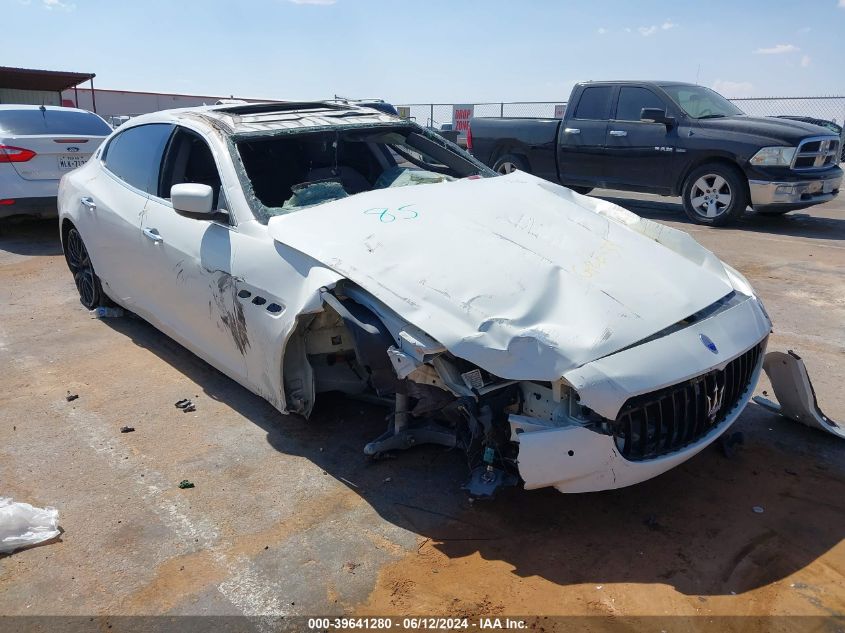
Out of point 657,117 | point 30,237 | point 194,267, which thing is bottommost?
point 30,237

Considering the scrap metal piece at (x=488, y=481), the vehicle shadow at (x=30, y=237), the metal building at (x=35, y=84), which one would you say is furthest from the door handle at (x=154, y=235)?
the metal building at (x=35, y=84)

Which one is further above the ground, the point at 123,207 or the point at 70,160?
the point at 70,160

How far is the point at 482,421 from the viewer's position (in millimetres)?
2906

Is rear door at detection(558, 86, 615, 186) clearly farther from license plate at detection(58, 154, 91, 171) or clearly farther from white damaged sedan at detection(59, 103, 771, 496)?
license plate at detection(58, 154, 91, 171)

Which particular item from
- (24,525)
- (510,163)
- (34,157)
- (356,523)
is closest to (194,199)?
(24,525)

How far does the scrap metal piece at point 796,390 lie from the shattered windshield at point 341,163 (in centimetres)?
224

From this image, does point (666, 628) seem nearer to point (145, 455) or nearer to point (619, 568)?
point (619, 568)

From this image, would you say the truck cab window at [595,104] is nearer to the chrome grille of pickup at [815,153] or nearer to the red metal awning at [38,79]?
the chrome grille of pickup at [815,153]

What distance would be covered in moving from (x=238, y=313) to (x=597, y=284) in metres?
1.83

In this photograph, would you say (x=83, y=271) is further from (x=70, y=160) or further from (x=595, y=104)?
(x=595, y=104)

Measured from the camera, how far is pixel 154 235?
14.2 feet

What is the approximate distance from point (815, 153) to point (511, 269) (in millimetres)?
8000

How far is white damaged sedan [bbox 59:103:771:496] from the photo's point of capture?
8.99 ft

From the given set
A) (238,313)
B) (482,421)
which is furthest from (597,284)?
(238,313)
